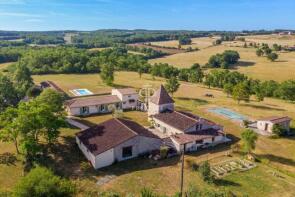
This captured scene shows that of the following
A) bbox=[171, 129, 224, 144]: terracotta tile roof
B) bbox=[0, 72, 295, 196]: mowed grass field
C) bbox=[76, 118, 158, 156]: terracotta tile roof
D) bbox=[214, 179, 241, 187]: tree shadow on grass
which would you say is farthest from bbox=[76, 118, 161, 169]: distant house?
bbox=[214, 179, 241, 187]: tree shadow on grass

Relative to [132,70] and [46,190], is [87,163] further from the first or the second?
[132,70]

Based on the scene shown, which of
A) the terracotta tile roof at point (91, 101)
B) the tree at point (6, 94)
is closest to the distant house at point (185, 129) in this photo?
the terracotta tile roof at point (91, 101)

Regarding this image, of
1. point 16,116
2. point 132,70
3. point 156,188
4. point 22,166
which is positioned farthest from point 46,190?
point 132,70

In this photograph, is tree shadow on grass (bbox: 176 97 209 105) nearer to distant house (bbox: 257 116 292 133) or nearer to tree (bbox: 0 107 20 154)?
distant house (bbox: 257 116 292 133)

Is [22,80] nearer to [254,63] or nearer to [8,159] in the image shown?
[8,159]

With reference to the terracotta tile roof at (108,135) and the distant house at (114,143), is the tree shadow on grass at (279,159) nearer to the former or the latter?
the distant house at (114,143)
